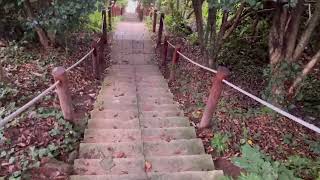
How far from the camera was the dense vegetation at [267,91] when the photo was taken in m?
4.32

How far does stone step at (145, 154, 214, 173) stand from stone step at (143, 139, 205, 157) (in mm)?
239

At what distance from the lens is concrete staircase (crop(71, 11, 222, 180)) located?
3973 mm

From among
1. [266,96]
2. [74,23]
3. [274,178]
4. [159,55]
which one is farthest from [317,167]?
[159,55]

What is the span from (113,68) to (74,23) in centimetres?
207

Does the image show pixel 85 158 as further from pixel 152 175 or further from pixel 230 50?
pixel 230 50

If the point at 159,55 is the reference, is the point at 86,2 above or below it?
above

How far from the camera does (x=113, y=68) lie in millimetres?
9680

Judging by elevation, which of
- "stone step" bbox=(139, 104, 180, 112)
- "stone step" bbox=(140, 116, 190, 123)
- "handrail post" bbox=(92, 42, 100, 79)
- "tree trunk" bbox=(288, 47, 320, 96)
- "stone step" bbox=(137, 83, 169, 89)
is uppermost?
"tree trunk" bbox=(288, 47, 320, 96)

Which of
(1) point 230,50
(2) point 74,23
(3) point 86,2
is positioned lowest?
(1) point 230,50

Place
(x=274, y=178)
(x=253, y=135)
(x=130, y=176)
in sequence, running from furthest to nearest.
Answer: (x=253, y=135), (x=130, y=176), (x=274, y=178)

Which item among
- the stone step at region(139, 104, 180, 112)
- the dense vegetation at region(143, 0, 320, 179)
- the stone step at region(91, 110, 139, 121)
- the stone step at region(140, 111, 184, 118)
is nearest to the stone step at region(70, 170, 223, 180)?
the dense vegetation at region(143, 0, 320, 179)

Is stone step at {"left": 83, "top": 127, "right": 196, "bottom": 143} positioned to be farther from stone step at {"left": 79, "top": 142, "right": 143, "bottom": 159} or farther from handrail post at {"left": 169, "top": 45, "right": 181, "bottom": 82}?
handrail post at {"left": 169, "top": 45, "right": 181, "bottom": 82}

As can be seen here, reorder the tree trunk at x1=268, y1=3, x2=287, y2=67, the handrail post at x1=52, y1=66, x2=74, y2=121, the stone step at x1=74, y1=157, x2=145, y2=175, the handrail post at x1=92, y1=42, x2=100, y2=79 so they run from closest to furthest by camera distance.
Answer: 1. the stone step at x1=74, y1=157, x2=145, y2=175
2. the handrail post at x1=52, y1=66, x2=74, y2=121
3. the tree trunk at x1=268, y1=3, x2=287, y2=67
4. the handrail post at x1=92, y1=42, x2=100, y2=79

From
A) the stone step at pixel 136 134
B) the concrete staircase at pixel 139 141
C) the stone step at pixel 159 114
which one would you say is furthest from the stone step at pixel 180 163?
the stone step at pixel 159 114
